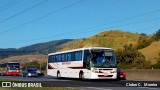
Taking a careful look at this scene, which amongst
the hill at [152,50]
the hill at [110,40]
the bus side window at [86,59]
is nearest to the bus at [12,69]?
the bus side window at [86,59]

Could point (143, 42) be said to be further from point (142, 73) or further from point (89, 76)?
point (89, 76)

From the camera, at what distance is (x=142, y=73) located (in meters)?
43.9

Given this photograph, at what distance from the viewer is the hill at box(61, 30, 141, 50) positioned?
15638 cm

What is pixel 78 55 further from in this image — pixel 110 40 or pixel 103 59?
pixel 110 40

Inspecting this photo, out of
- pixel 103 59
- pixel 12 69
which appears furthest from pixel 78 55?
pixel 12 69

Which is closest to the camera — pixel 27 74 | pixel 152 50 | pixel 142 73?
pixel 142 73

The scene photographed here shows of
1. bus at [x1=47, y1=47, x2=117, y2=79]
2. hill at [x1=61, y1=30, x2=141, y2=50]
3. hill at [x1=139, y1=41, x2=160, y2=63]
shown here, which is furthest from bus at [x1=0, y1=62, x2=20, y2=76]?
hill at [x1=61, y1=30, x2=141, y2=50]

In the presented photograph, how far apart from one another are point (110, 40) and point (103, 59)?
126005mm

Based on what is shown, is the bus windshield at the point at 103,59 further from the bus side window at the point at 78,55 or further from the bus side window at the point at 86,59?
the bus side window at the point at 78,55

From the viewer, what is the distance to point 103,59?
36.5 meters

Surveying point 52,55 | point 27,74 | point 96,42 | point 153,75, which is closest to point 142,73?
point 153,75

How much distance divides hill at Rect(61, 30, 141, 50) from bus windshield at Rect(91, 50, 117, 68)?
116m

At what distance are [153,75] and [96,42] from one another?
119 m

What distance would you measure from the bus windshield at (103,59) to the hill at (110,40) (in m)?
116
